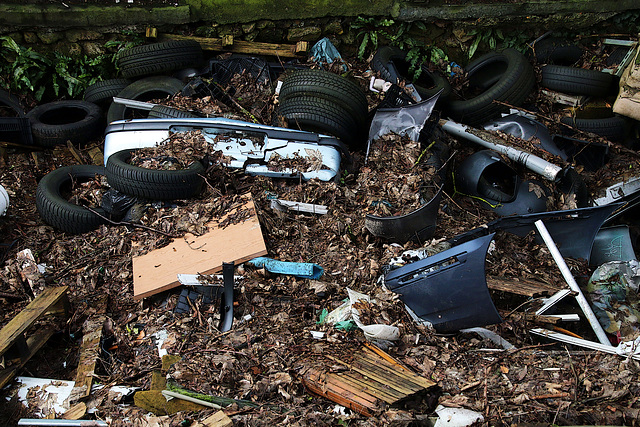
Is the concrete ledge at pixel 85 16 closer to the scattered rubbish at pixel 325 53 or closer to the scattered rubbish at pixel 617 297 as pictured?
the scattered rubbish at pixel 325 53

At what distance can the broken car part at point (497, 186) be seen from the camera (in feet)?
15.1

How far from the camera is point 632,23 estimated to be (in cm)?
645

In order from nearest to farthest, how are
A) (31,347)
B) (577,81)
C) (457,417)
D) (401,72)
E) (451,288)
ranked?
(457,417) < (451,288) < (31,347) < (577,81) < (401,72)

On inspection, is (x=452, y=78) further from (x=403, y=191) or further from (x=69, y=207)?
(x=69, y=207)

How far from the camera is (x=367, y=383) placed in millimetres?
2809

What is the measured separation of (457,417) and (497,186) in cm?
308

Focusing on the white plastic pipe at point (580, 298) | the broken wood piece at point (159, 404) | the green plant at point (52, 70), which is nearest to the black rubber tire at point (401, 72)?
the white plastic pipe at point (580, 298)

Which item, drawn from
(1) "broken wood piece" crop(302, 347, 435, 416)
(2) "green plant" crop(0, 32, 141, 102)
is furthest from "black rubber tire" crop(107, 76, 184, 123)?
(1) "broken wood piece" crop(302, 347, 435, 416)

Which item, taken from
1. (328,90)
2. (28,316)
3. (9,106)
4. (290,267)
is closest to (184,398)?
(290,267)

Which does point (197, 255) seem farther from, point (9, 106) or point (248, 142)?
point (9, 106)

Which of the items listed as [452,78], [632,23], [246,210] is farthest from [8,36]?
[632,23]

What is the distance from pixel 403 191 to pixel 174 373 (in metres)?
2.56

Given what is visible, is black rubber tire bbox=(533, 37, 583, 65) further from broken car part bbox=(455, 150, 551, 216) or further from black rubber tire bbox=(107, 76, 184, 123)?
black rubber tire bbox=(107, 76, 184, 123)

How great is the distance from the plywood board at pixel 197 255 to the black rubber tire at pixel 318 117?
4.48 ft
